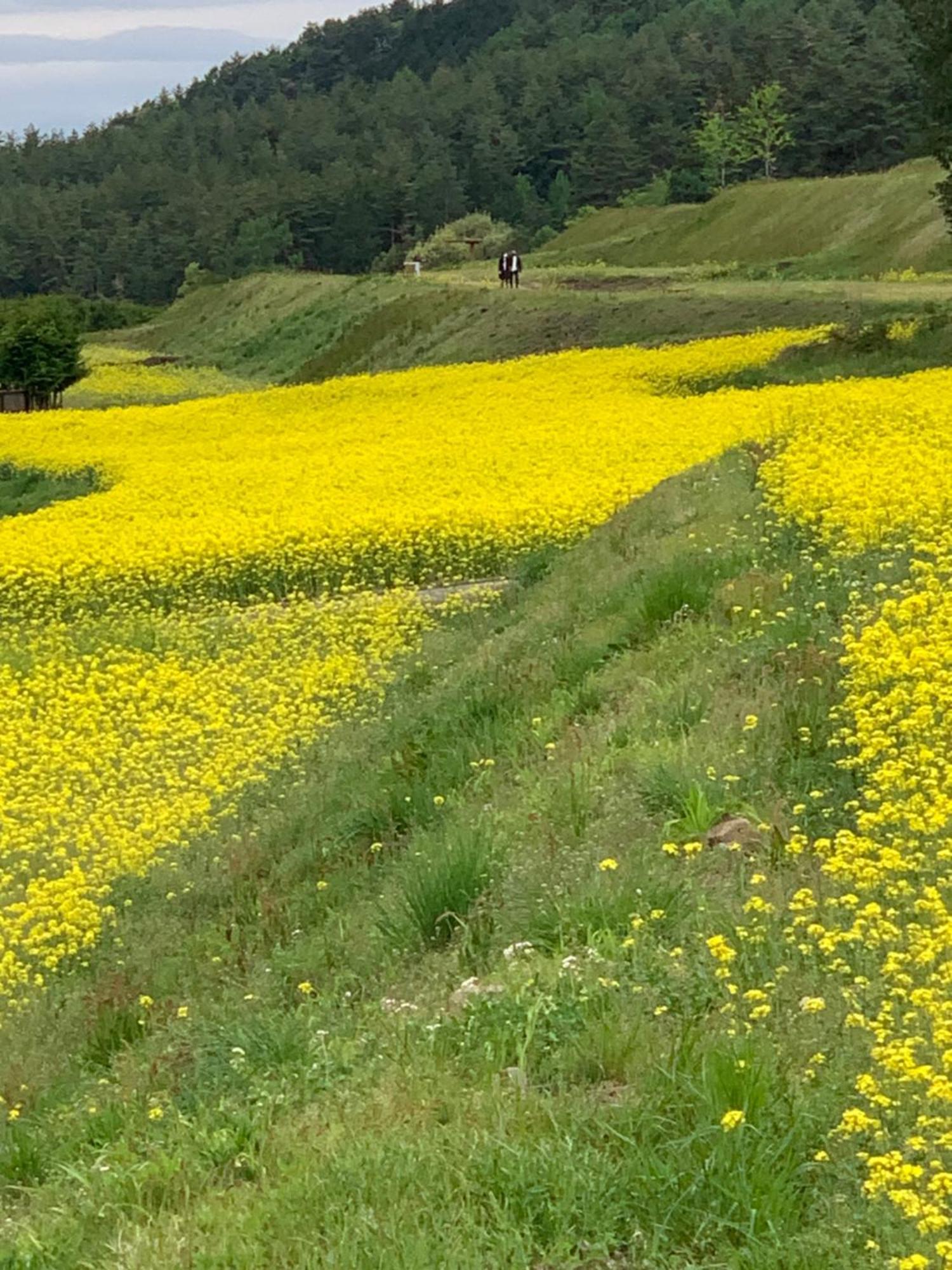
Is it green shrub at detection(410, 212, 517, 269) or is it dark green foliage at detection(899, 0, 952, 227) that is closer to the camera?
dark green foliage at detection(899, 0, 952, 227)

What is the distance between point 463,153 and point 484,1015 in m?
125

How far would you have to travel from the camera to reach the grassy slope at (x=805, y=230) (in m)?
46.7

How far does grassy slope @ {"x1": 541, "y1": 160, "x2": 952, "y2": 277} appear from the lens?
46656mm

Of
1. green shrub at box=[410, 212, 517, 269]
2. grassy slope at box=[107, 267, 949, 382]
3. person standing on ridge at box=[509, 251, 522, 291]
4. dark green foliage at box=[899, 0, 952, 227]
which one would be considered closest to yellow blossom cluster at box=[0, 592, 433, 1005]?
dark green foliage at box=[899, 0, 952, 227]

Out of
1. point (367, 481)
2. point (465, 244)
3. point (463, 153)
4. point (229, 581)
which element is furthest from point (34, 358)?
point (463, 153)

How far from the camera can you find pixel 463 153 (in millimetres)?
123562

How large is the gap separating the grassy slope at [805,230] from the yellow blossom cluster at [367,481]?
17.9 metres

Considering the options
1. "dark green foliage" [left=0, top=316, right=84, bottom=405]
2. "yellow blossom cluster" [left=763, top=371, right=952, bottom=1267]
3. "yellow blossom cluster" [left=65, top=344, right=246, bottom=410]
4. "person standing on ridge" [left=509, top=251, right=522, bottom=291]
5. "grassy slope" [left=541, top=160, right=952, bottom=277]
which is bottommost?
"yellow blossom cluster" [left=763, top=371, right=952, bottom=1267]

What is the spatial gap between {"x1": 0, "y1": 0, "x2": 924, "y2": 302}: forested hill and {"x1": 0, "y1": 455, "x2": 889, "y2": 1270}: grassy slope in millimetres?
74444

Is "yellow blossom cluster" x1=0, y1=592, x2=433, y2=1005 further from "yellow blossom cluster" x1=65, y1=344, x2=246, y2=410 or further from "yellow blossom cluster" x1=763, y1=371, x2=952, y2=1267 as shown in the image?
"yellow blossom cluster" x1=65, y1=344, x2=246, y2=410

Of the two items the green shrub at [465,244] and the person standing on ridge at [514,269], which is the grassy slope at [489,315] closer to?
the person standing on ridge at [514,269]

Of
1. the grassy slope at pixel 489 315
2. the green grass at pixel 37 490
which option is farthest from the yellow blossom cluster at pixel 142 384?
the green grass at pixel 37 490

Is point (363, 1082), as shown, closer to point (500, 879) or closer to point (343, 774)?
point (500, 879)

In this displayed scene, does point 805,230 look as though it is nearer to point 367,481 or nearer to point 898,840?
point 367,481
